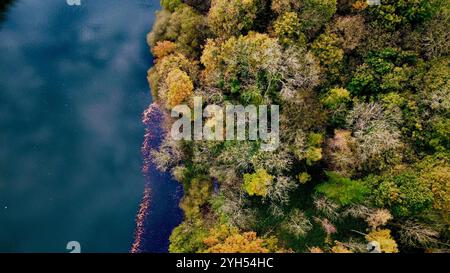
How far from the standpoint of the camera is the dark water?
28328mm

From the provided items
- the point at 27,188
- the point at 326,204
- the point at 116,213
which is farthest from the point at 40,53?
the point at 326,204

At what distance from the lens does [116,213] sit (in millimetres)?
28641

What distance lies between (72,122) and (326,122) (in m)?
18.2

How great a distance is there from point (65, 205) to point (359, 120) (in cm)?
2105

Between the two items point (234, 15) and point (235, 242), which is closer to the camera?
point (235, 242)

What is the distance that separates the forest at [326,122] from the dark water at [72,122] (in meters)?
5.54

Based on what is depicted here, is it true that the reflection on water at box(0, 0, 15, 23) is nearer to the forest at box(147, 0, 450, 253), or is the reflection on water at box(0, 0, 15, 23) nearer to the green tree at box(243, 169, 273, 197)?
the forest at box(147, 0, 450, 253)

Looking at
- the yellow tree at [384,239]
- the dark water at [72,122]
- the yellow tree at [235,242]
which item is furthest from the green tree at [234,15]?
the yellow tree at [384,239]

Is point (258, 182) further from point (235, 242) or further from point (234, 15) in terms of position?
point (234, 15)

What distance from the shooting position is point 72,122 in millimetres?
29266

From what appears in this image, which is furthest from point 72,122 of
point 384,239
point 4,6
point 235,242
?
point 384,239
